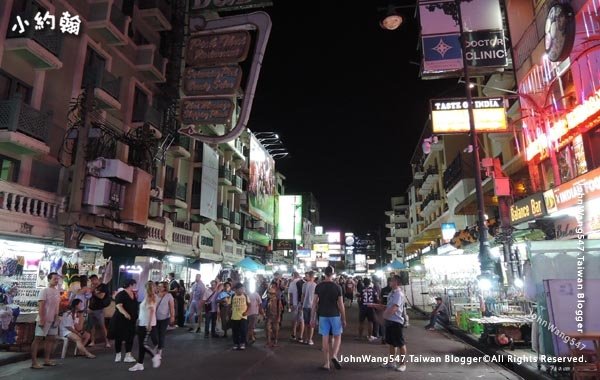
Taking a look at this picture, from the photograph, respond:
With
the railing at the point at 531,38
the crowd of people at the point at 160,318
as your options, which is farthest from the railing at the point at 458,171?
the crowd of people at the point at 160,318

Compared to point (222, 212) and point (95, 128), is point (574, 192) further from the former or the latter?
point (222, 212)

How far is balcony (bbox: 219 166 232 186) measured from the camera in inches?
1270

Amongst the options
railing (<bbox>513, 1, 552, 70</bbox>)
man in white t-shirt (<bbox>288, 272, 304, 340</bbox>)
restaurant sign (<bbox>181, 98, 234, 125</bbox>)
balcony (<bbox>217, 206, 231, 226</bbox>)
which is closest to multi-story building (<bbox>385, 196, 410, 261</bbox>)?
balcony (<bbox>217, 206, 231, 226</bbox>)

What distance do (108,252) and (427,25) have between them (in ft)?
42.3

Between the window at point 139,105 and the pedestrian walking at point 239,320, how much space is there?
12.2 meters

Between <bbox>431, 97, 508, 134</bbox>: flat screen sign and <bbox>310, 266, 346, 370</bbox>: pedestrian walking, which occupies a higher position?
<bbox>431, 97, 508, 134</bbox>: flat screen sign

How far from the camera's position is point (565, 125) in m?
11.2

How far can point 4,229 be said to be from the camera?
11516mm

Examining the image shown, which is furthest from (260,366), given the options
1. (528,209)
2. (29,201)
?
(29,201)

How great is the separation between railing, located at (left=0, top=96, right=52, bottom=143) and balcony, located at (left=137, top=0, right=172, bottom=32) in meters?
9.66

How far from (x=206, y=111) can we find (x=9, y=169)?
699 cm

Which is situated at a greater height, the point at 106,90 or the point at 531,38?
the point at 531,38

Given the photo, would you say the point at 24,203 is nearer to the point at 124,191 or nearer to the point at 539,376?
the point at 124,191

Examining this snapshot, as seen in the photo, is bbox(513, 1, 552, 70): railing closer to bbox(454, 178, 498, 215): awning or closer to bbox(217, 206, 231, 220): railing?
bbox(454, 178, 498, 215): awning
